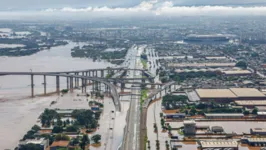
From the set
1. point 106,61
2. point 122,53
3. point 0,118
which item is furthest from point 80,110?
point 122,53

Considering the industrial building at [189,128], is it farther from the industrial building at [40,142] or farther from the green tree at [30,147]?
the green tree at [30,147]

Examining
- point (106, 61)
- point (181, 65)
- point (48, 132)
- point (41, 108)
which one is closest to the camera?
point (48, 132)

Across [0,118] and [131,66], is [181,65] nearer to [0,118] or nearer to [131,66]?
[131,66]

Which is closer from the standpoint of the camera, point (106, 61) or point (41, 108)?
point (41, 108)

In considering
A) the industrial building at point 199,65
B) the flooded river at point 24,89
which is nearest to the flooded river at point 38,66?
the flooded river at point 24,89

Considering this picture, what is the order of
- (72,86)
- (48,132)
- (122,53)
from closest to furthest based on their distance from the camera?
(48,132) < (72,86) < (122,53)

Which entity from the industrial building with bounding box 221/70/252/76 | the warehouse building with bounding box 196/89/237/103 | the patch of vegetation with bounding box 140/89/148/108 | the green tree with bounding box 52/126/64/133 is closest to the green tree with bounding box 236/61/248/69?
the industrial building with bounding box 221/70/252/76
